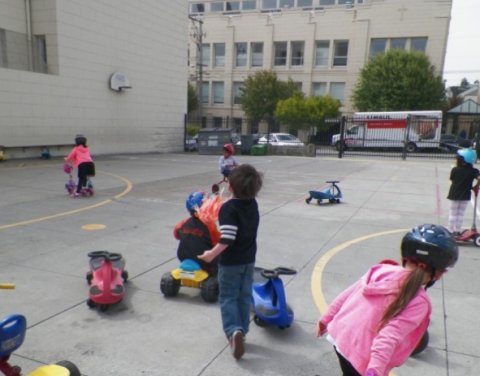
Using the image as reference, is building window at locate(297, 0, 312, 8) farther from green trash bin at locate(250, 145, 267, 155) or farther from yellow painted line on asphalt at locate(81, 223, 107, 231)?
yellow painted line on asphalt at locate(81, 223, 107, 231)

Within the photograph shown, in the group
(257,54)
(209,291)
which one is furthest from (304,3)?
(209,291)

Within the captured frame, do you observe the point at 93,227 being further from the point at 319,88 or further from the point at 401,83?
the point at 319,88

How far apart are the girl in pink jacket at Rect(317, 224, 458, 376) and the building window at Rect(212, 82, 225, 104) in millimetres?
49447

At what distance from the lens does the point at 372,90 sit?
38.8 meters

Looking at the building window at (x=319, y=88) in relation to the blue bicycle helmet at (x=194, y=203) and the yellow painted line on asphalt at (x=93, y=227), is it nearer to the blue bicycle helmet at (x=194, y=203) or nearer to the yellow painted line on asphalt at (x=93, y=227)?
the yellow painted line on asphalt at (x=93, y=227)

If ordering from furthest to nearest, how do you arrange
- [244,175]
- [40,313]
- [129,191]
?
[129,191] < [40,313] < [244,175]

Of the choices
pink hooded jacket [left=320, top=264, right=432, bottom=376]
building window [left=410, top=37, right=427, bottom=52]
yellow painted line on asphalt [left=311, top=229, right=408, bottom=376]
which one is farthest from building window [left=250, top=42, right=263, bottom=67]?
pink hooded jacket [left=320, top=264, right=432, bottom=376]

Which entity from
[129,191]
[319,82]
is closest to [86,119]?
[129,191]

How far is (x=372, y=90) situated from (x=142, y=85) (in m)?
22.9

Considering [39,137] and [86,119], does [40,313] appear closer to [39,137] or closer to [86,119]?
[39,137]

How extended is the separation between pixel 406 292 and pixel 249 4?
61591 millimetres

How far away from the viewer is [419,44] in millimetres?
43062

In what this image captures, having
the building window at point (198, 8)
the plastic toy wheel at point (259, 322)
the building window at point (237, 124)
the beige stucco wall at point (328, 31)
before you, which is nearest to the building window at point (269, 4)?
the building window at point (198, 8)

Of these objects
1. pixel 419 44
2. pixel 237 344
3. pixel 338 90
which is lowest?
pixel 237 344
